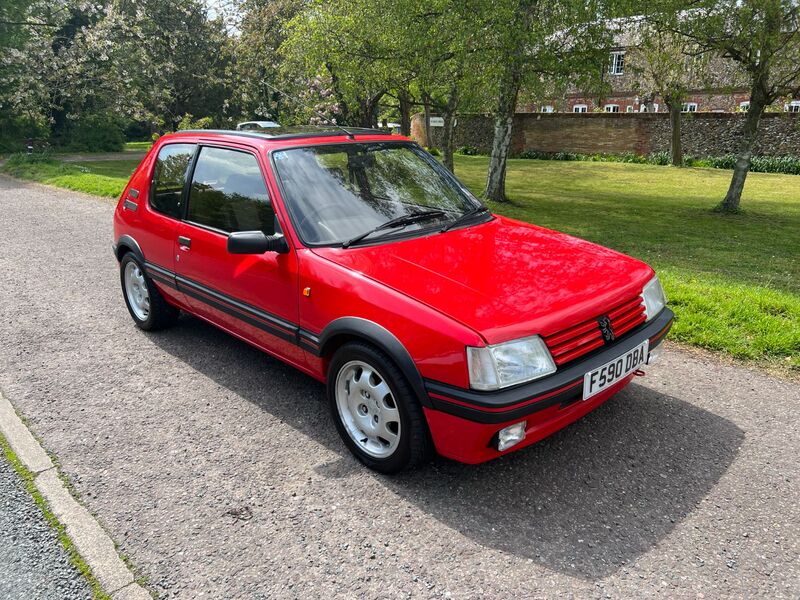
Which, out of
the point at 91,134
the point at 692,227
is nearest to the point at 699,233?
the point at 692,227

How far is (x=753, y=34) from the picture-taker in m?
10.3

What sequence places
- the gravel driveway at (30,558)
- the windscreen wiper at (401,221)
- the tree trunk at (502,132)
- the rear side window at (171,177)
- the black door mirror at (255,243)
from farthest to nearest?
the tree trunk at (502,132) < the rear side window at (171,177) < the windscreen wiper at (401,221) < the black door mirror at (255,243) < the gravel driveway at (30,558)

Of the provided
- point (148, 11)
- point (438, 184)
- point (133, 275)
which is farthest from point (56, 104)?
point (438, 184)

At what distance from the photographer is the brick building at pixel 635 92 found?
12.3 metres

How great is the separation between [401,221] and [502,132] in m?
10.7

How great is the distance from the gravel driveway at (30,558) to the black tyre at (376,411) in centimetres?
145

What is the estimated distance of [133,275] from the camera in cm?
538

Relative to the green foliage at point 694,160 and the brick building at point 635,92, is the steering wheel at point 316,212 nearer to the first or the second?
the brick building at point 635,92

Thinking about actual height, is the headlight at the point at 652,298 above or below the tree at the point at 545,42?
below

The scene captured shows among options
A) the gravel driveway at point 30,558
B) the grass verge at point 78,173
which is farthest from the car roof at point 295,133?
the grass verge at point 78,173

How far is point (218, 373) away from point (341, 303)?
1774 millimetres

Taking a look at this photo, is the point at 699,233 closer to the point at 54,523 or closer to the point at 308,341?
the point at 308,341

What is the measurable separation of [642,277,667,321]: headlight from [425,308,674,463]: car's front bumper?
631mm

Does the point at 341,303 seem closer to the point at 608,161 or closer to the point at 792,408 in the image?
the point at 792,408
